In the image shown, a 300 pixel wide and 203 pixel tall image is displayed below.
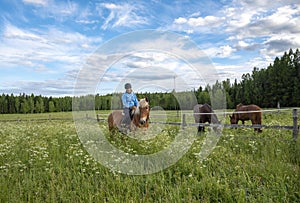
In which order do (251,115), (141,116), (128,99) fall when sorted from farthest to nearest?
(251,115), (128,99), (141,116)

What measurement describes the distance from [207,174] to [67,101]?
4166 inches

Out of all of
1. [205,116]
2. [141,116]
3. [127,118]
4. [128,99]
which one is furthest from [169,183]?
[205,116]

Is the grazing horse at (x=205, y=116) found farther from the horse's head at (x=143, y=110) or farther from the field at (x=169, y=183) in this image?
the field at (x=169, y=183)

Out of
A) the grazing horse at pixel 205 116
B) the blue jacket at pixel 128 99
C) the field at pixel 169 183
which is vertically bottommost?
the field at pixel 169 183

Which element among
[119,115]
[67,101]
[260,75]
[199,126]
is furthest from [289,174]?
[67,101]

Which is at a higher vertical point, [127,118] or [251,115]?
[127,118]

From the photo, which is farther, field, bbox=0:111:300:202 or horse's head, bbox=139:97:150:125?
horse's head, bbox=139:97:150:125

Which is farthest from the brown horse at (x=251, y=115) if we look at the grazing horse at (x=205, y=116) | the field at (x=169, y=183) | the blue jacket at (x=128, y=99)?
the field at (x=169, y=183)

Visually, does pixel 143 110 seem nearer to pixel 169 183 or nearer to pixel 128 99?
pixel 128 99

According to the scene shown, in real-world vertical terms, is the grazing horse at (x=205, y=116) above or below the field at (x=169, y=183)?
above

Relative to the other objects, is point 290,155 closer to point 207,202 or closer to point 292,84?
point 207,202

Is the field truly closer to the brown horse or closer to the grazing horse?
the brown horse

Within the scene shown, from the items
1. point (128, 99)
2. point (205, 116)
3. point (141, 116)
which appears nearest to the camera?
point (141, 116)

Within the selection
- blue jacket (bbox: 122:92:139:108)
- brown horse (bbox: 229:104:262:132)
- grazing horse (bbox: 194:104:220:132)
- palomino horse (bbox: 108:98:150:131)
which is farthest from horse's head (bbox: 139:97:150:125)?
grazing horse (bbox: 194:104:220:132)
